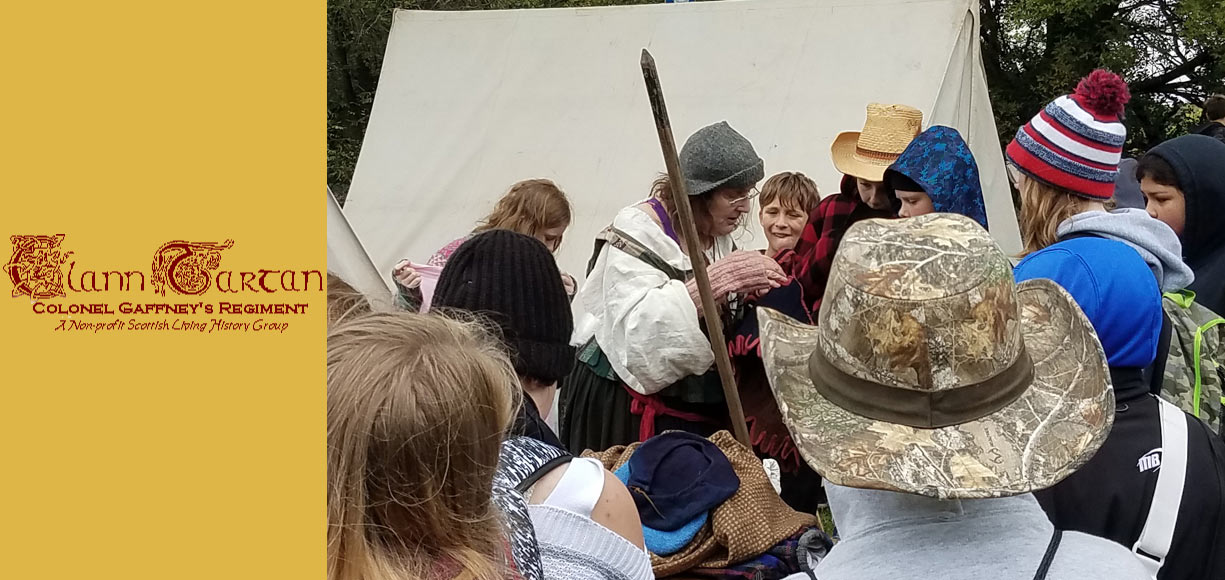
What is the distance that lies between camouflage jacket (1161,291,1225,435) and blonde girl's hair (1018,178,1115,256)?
240 mm

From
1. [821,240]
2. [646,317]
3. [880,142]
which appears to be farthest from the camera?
[880,142]

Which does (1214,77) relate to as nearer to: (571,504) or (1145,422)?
(1145,422)

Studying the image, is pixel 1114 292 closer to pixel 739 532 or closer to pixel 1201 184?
pixel 739 532

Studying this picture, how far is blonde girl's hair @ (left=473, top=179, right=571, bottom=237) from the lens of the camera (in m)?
3.25

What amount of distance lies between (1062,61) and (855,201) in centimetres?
586

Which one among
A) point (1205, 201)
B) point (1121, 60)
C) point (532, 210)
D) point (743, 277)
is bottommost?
point (743, 277)

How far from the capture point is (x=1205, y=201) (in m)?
2.61

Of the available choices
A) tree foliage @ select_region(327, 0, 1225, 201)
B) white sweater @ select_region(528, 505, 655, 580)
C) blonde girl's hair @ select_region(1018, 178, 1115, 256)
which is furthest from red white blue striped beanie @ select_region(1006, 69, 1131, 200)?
tree foliage @ select_region(327, 0, 1225, 201)

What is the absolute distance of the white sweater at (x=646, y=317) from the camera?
243cm

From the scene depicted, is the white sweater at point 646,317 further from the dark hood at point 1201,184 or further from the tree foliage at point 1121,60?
the tree foliage at point 1121,60

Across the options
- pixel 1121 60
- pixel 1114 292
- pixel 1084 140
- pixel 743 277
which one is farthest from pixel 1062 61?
pixel 1114 292
